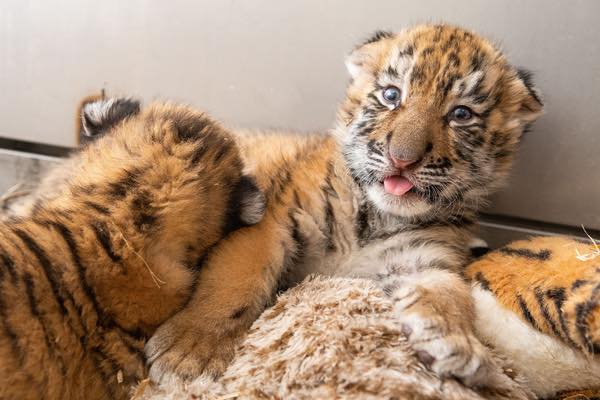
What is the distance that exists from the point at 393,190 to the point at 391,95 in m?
0.36

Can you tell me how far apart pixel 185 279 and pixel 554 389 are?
3.44 ft

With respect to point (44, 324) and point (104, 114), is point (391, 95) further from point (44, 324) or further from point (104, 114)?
point (44, 324)

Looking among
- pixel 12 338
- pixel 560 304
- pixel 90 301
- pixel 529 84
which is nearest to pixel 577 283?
pixel 560 304

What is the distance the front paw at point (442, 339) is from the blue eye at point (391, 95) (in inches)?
26.1

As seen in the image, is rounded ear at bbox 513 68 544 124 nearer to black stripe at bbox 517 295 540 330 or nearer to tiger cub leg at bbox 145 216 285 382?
black stripe at bbox 517 295 540 330

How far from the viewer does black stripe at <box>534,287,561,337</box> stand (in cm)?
150

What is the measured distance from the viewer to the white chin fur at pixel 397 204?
1784 mm

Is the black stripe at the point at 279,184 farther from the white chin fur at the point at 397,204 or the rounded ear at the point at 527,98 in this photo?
the rounded ear at the point at 527,98

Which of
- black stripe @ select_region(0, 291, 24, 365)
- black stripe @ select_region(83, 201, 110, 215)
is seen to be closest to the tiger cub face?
black stripe @ select_region(83, 201, 110, 215)

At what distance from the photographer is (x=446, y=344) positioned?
140 cm

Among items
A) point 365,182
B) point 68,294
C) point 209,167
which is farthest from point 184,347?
point 365,182

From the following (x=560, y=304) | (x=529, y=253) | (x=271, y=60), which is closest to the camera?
(x=560, y=304)

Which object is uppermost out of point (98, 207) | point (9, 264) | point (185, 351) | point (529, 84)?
point (529, 84)

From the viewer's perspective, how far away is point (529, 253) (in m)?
1.78
